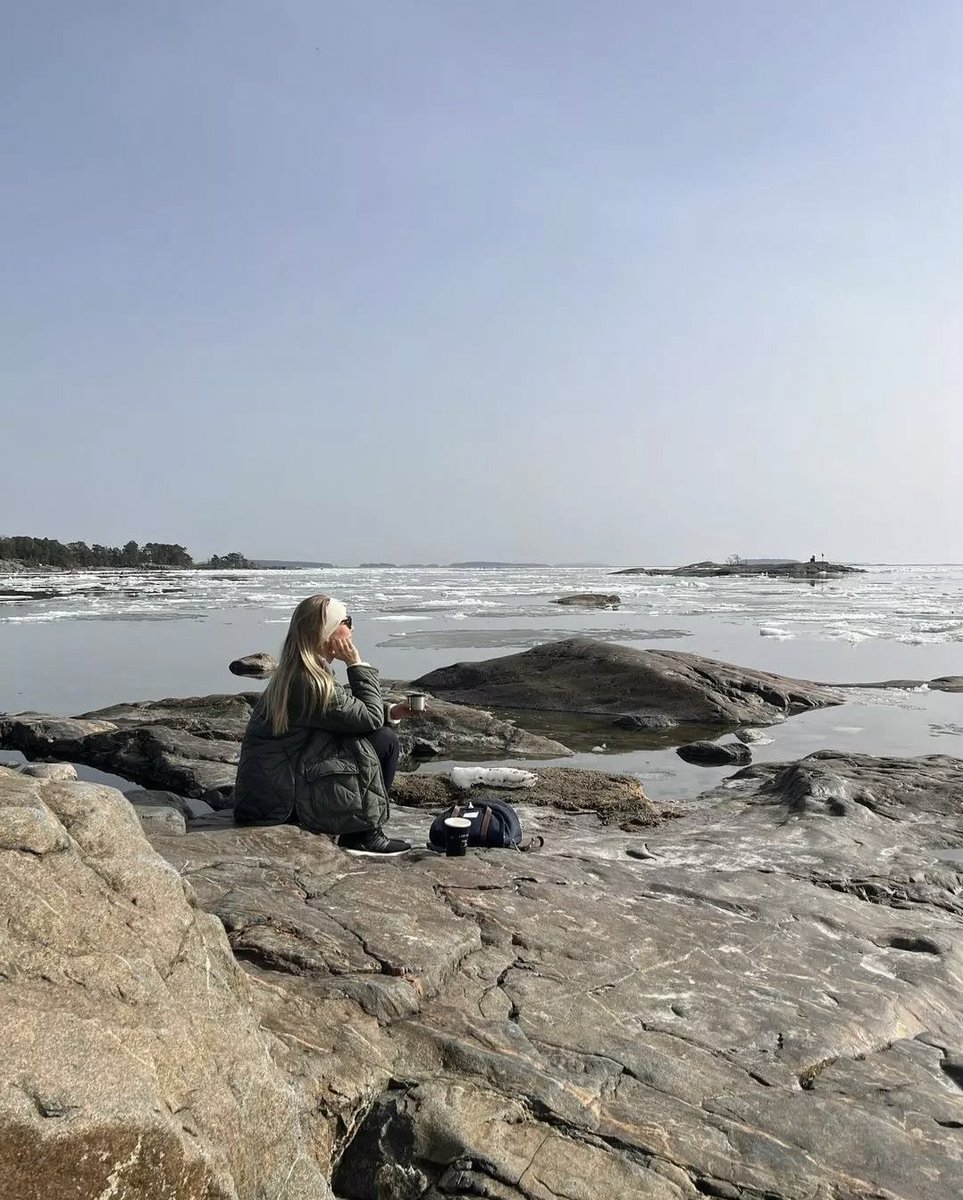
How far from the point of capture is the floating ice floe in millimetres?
9039

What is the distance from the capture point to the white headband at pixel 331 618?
6223 millimetres

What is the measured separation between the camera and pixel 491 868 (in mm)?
5535

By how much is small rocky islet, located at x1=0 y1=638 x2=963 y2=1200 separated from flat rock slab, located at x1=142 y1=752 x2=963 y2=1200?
0.01m

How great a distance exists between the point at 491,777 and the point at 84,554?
10041cm

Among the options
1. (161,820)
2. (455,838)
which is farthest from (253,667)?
(455,838)

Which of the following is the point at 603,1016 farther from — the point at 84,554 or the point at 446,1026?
the point at 84,554

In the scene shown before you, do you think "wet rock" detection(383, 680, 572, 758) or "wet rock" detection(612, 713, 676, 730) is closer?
"wet rock" detection(383, 680, 572, 758)

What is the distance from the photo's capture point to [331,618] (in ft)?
20.5

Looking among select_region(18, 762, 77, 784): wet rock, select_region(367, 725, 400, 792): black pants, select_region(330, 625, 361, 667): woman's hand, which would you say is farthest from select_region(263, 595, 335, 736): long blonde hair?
select_region(18, 762, 77, 784): wet rock

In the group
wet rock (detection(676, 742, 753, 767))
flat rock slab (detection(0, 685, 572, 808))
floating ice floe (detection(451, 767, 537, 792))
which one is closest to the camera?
floating ice floe (detection(451, 767, 537, 792))

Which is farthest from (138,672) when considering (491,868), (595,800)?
(491,868)

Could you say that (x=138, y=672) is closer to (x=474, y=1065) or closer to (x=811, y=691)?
(x=811, y=691)

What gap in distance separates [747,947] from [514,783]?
14.9 feet

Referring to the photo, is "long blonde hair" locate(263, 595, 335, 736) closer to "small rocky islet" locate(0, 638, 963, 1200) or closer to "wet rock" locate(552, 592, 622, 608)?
"small rocky islet" locate(0, 638, 963, 1200)
